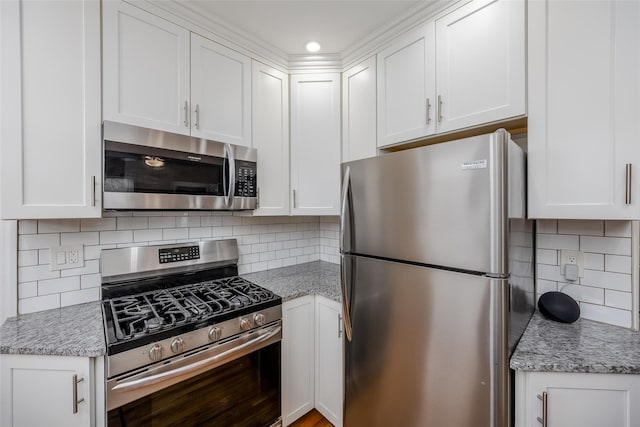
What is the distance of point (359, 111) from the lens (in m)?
1.95

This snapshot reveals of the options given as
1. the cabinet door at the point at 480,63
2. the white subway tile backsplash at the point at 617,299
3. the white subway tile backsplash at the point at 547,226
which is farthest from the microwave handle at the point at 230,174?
the white subway tile backsplash at the point at 617,299

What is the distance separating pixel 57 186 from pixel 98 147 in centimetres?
24

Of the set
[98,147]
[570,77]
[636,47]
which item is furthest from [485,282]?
[98,147]

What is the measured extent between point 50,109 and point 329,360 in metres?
1.97

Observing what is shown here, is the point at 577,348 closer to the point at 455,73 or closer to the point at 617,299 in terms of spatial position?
the point at 617,299

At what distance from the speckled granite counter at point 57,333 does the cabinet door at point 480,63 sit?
76.4 inches

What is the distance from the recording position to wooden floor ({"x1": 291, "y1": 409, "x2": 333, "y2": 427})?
5.85ft

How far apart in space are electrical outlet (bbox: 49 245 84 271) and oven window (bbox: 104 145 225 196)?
1.58 ft

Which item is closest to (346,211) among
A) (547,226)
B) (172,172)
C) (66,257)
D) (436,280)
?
(436,280)

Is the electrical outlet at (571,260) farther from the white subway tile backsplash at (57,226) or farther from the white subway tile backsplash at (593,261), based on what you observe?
the white subway tile backsplash at (57,226)

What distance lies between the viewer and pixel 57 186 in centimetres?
121

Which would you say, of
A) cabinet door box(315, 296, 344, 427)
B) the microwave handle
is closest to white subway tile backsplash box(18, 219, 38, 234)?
the microwave handle

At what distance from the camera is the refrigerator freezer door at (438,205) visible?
3.20 ft

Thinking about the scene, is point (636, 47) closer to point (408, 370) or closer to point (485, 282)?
point (485, 282)
